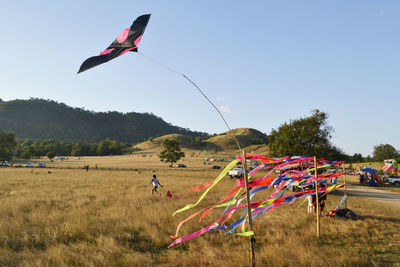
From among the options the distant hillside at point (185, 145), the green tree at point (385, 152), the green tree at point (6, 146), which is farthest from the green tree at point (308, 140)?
the distant hillside at point (185, 145)

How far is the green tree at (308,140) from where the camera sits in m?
25.6

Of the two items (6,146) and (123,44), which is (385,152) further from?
(6,146)

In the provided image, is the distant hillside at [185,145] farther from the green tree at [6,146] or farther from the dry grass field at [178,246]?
the dry grass field at [178,246]

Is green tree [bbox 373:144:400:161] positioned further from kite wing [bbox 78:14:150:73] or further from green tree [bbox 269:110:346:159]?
kite wing [bbox 78:14:150:73]

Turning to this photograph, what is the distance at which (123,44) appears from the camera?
15.6 ft

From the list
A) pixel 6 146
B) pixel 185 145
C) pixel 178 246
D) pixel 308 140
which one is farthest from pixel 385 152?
pixel 6 146

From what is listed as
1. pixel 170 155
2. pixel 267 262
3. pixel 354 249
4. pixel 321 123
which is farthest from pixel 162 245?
pixel 170 155

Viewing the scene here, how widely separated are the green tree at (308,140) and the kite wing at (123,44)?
2505cm

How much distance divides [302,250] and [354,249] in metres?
1.79

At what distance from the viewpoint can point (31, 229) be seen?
23.4 feet

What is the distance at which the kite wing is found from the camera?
15.1 feet

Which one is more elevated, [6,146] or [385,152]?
[6,146]

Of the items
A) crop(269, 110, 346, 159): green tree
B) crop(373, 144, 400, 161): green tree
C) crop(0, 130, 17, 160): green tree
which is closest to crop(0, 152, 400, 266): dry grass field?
crop(269, 110, 346, 159): green tree

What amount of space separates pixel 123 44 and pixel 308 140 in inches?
1045
